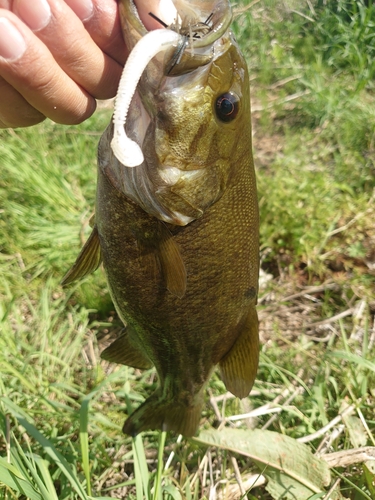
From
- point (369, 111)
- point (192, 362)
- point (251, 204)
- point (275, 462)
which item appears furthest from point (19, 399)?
point (369, 111)

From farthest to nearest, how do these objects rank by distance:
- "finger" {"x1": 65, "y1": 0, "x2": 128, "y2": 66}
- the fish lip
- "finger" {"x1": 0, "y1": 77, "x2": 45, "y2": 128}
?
1. "finger" {"x1": 0, "y1": 77, "x2": 45, "y2": 128}
2. "finger" {"x1": 65, "y1": 0, "x2": 128, "y2": 66}
3. the fish lip

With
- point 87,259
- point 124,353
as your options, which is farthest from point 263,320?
point 87,259

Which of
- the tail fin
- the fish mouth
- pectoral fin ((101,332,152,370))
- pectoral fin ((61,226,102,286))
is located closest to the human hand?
the fish mouth

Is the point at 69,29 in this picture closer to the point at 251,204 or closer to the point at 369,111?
the point at 251,204

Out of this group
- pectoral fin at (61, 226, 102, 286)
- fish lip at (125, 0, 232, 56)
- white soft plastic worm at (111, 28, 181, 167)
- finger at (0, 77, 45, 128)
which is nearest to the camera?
white soft plastic worm at (111, 28, 181, 167)

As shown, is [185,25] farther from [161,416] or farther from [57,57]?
[161,416]

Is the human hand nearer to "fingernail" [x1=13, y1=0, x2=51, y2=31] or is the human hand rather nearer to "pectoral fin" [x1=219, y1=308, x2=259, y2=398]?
"fingernail" [x1=13, y1=0, x2=51, y2=31]

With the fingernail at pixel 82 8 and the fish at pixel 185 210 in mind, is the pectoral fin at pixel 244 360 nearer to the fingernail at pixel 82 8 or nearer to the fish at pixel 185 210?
the fish at pixel 185 210
